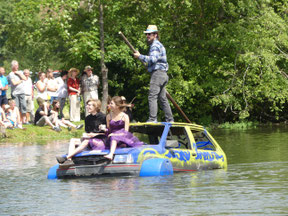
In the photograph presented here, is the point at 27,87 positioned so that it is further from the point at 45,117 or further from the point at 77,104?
the point at 77,104

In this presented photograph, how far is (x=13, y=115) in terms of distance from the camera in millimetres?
25328

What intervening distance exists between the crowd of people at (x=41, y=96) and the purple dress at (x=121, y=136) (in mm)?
11093

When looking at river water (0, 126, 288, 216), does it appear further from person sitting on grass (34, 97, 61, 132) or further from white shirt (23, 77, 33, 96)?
white shirt (23, 77, 33, 96)

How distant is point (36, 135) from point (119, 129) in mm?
12351

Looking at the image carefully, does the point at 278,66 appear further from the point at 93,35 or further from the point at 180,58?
the point at 93,35

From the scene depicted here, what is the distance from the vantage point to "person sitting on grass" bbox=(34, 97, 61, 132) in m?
26.7

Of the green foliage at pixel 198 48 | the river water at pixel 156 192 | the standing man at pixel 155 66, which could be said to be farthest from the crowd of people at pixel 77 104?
the green foliage at pixel 198 48

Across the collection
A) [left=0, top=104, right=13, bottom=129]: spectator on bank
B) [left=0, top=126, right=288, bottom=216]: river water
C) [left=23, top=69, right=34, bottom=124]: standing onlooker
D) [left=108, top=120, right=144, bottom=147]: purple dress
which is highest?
[left=23, top=69, right=34, bottom=124]: standing onlooker

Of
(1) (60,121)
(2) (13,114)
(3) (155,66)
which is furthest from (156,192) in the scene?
(1) (60,121)

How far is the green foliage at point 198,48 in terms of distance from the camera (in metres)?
33.2

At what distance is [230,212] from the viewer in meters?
9.11

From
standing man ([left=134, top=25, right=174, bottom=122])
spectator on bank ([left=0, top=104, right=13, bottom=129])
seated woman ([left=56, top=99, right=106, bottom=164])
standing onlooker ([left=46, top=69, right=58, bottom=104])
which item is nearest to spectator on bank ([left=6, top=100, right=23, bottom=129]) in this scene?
spectator on bank ([left=0, top=104, right=13, bottom=129])

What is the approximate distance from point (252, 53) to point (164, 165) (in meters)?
20.6

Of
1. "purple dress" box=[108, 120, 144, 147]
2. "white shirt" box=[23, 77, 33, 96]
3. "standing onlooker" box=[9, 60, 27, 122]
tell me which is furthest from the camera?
"white shirt" box=[23, 77, 33, 96]
